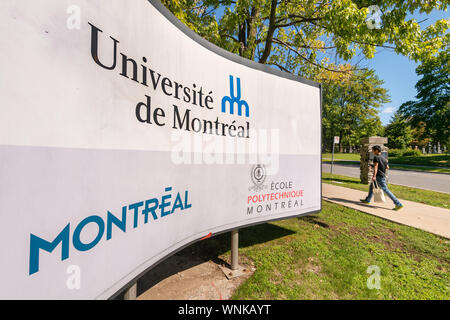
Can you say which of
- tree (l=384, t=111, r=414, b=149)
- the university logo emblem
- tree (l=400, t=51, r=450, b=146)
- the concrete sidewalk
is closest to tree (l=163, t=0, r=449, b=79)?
the university logo emblem

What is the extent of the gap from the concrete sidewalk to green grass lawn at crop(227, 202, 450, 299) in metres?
0.42

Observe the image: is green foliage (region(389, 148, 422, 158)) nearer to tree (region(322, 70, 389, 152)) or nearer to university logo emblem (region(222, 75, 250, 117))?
tree (region(322, 70, 389, 152))

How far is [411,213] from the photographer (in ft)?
18.2

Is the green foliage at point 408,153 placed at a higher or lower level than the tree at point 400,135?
lower

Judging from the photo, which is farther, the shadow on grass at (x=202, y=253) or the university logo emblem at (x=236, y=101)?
the shadow on grass at (x=202, y=253)

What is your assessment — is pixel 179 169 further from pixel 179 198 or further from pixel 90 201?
pixel 90 201

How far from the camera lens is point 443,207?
6219 millimetres

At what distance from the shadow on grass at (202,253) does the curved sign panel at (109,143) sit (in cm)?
110

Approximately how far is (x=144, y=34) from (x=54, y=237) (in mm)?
1649

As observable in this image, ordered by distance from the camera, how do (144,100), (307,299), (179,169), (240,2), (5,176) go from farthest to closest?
(240,2) < (307,299) < (179,169) < (144,100) < (5,176)

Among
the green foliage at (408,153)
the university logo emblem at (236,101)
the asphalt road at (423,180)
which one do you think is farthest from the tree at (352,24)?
the green foliage at (408,153)

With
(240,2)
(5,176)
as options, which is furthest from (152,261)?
(240,2)

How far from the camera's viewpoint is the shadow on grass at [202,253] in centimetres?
291

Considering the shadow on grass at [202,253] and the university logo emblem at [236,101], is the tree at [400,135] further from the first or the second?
the university logo emblem at [236,101]
